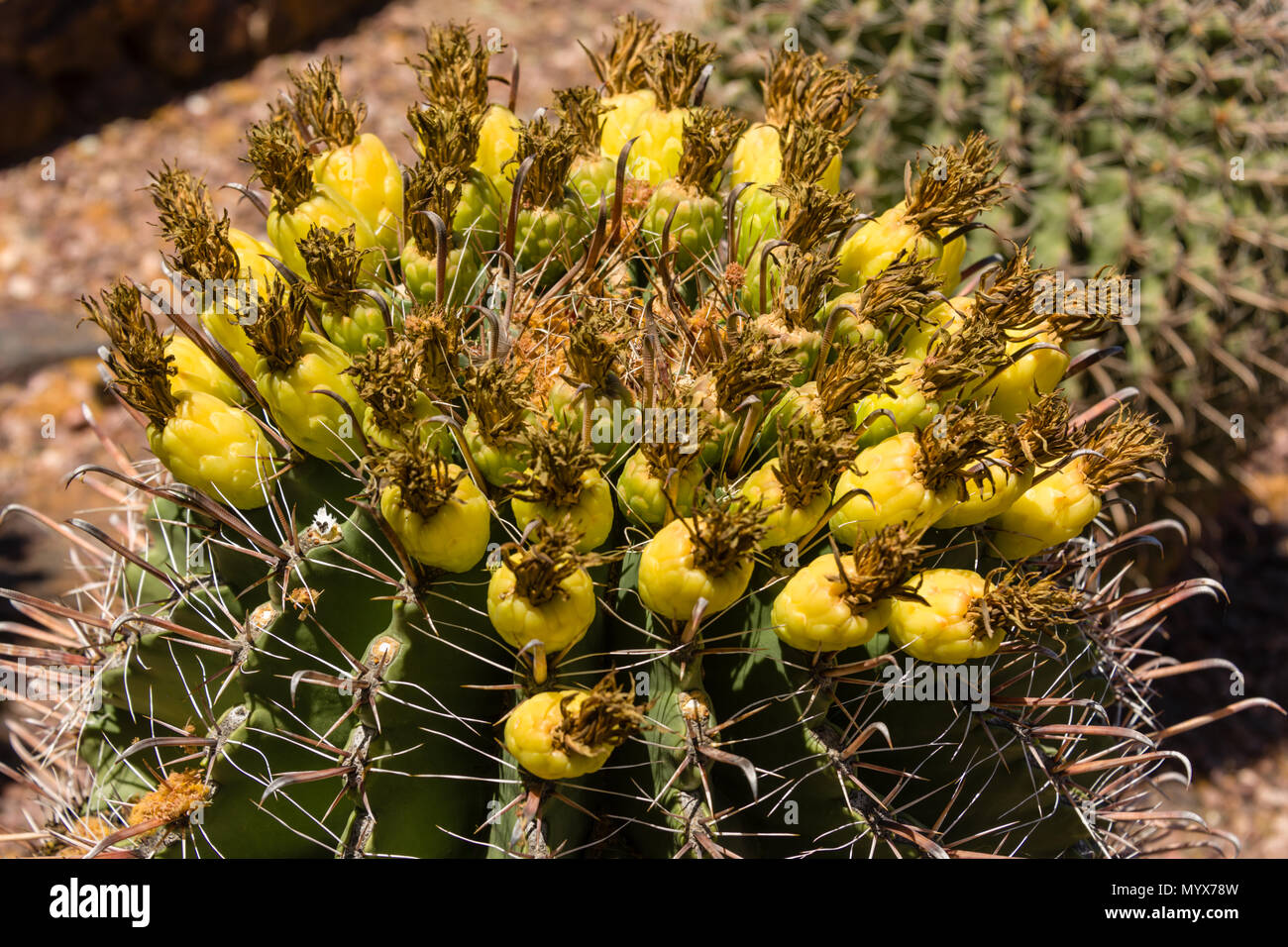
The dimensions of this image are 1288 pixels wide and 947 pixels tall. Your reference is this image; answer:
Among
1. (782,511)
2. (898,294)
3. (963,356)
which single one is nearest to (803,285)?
(898,294)

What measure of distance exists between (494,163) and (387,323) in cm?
50

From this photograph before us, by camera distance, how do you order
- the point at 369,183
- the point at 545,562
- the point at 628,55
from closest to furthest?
the point at 545,562 → the point at 369,183 → the point at 628,55

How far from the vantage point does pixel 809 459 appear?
1.49 metres

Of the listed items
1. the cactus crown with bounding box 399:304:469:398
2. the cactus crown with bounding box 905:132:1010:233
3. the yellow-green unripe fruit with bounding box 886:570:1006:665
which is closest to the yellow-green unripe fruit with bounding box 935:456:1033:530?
the yellow-green unripe fruit with bounding box 886:570:1006:665

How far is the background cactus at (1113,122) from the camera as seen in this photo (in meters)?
3.21

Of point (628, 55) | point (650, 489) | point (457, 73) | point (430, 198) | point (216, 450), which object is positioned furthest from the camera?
point (628, 55)

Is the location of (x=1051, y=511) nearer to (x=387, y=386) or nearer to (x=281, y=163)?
(x=387, y=386)

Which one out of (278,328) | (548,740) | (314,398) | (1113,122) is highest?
(1113,122)

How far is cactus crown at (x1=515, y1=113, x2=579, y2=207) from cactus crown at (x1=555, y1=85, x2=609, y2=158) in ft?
0.18

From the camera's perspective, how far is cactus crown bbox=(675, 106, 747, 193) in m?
1.84

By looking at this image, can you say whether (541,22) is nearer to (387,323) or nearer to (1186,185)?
(1186,185)

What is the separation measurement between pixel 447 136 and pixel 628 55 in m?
0.55

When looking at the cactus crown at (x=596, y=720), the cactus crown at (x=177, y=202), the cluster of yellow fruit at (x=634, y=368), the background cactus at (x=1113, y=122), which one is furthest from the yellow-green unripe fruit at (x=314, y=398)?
the background cactus at (x=1113, y=122)
